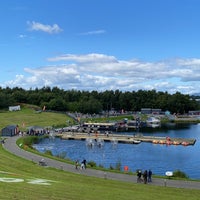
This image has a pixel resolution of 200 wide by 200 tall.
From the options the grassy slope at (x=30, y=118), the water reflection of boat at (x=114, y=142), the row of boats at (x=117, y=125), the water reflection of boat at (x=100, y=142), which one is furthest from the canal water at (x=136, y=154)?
the row of boats at (x=117, y=125)

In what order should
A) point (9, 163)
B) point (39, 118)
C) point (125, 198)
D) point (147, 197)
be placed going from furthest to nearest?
1. point (39, 118)
2. point (9, 163)
3. point (147, 197)
4. point (125, 198)

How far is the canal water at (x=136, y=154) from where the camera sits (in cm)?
5862

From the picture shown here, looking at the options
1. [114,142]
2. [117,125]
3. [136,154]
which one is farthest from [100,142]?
[117,125]

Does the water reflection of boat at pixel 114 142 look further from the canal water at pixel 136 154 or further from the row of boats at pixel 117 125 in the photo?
the row of boats at pixel 117 125

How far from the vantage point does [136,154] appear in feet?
240

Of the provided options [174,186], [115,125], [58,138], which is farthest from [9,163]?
[115,125]

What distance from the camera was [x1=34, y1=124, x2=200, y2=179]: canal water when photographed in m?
58.6

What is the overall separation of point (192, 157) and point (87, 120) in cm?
8295

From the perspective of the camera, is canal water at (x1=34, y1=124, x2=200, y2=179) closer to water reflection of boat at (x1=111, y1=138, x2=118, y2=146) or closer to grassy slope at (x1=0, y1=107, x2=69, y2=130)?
water reflection of boat at (x1=111, y1=138, x2=118, y2=146)

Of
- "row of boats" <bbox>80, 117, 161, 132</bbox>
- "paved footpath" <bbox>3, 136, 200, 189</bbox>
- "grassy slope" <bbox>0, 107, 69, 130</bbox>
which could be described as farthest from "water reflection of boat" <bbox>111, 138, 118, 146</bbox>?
"paved footpath" <bbox>3, 136, 200, 189</bbox>

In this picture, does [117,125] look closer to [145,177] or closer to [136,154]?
[136,154]

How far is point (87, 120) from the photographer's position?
489 feet

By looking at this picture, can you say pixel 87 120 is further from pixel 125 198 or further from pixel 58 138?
pixel 125 198

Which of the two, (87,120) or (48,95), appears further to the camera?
(48,95)
